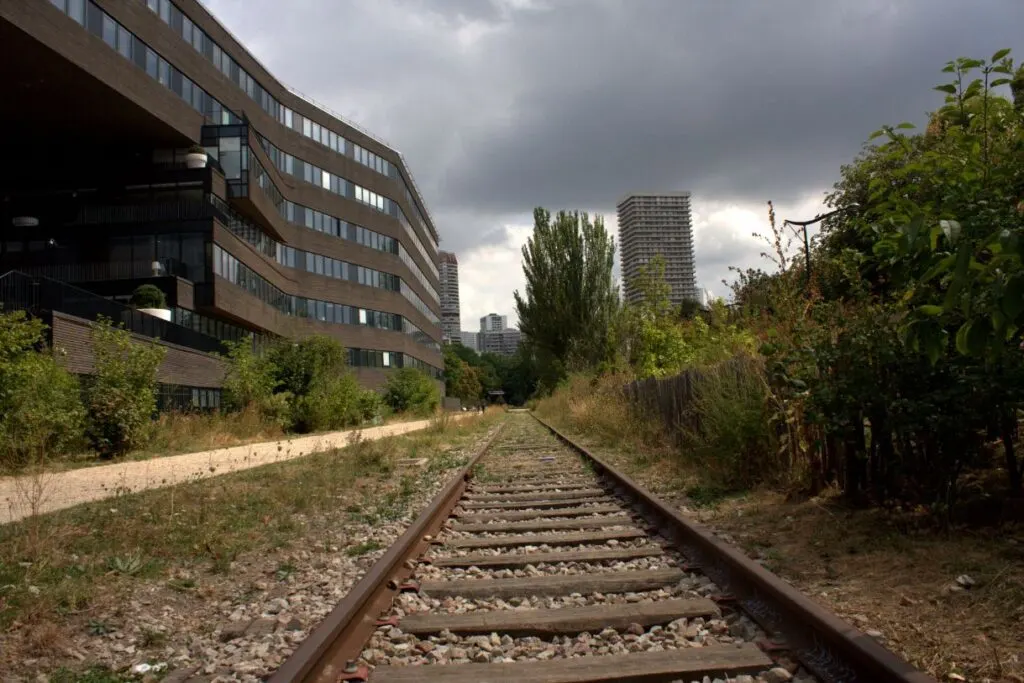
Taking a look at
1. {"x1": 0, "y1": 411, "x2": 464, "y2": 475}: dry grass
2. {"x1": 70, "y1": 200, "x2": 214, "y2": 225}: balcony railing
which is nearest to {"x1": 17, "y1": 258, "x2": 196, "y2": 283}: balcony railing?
{"x1": 70, "y1": 200, "x2": 214, "y2": 225}: balcony railing

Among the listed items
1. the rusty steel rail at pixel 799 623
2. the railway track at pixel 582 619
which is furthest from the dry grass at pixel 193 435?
the rusty steel rail at pixel 799 623

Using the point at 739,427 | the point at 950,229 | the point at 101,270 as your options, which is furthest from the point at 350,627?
the point at 101,270

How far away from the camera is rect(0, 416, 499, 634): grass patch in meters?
4.98

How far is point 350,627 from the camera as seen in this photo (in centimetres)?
383

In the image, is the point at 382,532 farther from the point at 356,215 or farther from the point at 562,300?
the point at 356,215

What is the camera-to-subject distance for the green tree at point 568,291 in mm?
39625

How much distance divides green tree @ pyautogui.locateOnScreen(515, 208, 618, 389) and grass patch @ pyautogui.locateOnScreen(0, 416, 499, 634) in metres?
28.4

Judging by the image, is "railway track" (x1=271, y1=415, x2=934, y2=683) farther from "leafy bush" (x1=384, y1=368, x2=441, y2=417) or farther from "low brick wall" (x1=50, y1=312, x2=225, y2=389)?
"leafy bush" (x1=384, y1=368, x2=441, y2=417)

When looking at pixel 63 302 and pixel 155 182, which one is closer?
pixel 63 302

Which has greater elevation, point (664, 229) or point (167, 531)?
point (664, 229)

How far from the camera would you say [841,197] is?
28031mm

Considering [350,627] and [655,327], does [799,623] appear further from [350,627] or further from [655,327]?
[655,327]

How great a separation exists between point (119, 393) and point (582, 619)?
50.4 feet

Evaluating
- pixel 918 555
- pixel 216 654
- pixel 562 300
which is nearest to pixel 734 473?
pixel 918 555
